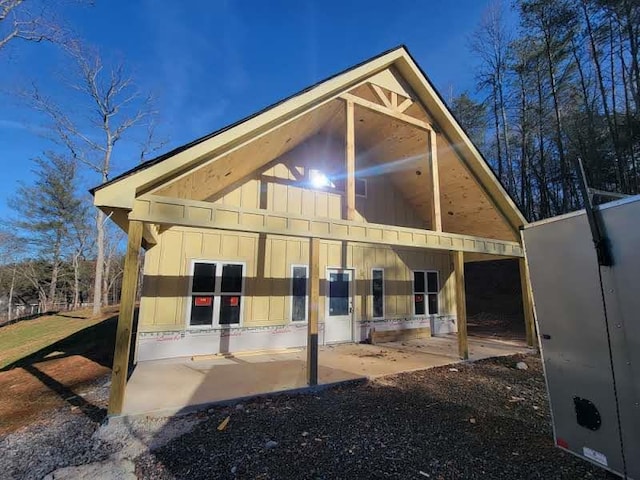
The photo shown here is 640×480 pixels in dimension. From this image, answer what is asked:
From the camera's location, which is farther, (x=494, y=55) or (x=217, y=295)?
(x=494, y=55)

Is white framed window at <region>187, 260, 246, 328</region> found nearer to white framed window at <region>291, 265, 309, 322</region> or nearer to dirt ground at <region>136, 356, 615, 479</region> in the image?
white framed window at <region>291, 265, 309, 322</region>

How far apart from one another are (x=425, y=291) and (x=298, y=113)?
7136 millimetres

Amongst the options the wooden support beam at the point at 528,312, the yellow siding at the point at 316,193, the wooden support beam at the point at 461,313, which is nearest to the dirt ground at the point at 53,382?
A: the yellow siding at the point at 316,193

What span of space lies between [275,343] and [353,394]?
337cm

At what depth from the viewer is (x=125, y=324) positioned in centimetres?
385

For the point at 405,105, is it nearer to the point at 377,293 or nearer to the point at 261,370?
the point at 377,293

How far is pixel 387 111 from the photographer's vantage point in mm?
6727

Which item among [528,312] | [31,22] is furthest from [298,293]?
[31,22]

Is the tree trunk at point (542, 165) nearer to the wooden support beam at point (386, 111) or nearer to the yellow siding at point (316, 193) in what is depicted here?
the yellow siding at point (316, 193)

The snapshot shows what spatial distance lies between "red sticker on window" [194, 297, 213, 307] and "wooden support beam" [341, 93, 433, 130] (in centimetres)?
523

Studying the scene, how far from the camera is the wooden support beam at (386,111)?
6253 millimetres

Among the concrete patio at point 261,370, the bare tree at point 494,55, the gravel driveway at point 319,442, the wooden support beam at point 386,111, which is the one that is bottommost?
the gravel driveway at point 319,442

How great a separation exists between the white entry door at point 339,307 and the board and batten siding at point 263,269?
7.0 inches

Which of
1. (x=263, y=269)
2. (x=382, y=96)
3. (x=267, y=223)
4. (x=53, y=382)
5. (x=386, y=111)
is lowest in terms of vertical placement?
(x=53, y=382)
